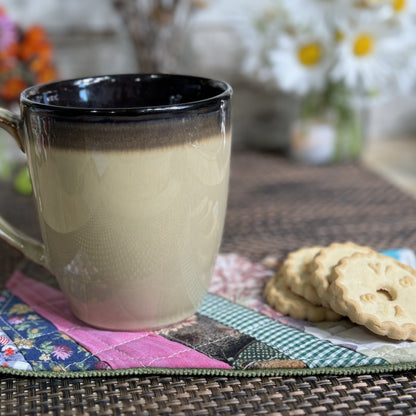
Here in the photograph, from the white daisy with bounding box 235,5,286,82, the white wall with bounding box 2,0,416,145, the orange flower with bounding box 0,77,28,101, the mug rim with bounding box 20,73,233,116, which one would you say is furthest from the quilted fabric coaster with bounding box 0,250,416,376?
the white wall with bounding box 2,0,416,145

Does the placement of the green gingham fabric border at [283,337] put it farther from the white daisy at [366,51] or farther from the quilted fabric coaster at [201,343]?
the white daisy at [366,51]

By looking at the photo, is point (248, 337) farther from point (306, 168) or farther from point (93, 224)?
point (306, 168)

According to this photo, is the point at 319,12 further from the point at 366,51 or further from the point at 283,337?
the point at 283,337

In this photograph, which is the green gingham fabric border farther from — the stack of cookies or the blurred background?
the blurred background

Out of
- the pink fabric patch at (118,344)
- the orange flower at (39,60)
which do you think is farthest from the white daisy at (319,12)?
the pink fabric patch at (118,344)

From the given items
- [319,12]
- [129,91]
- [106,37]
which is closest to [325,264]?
[129,91]

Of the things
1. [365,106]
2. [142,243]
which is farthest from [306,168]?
[142,243]

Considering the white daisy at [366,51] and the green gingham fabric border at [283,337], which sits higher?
the white daisy at [366,51]
